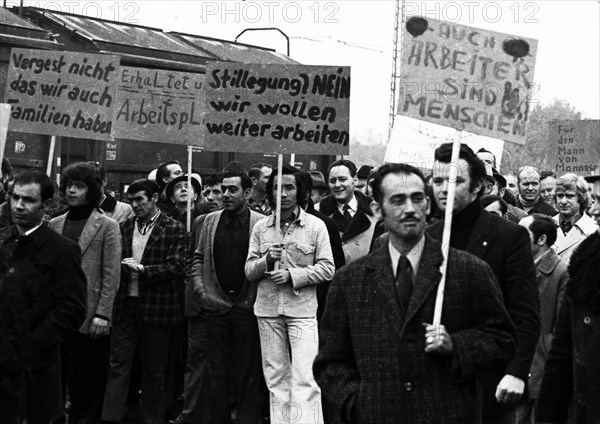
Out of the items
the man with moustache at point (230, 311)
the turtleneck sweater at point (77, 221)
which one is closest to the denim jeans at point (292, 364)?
the man with moustache at point (230, 311)

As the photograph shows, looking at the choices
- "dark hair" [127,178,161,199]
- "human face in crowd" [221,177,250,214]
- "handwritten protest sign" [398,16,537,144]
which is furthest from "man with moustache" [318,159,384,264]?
"handwritten protest sign" [398,16,537,144]

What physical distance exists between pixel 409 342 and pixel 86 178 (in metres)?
5.19

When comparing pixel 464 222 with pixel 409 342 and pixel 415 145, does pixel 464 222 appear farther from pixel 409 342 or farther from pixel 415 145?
pixel 415 145

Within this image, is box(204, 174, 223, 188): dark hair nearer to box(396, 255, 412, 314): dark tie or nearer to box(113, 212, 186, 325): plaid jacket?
box(113, 212, 186, 325): plaid jacket

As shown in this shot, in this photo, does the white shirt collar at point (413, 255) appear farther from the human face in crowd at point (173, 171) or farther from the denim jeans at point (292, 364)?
the human face in crowd at point (173, 171)

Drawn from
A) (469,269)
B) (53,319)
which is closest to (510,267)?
(469,269)

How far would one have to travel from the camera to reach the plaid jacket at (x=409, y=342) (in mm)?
4988

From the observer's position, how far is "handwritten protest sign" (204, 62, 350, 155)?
10477 mm

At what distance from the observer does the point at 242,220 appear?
1030 centimetres

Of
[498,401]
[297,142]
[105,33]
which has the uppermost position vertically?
[105,33]

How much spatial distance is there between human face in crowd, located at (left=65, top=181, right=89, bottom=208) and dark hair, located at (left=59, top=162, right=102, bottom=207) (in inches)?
0.9

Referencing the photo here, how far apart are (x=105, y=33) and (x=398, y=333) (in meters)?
13.9

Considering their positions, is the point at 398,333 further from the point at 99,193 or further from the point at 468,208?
the point at 99,193

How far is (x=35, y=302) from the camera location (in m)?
7.01
